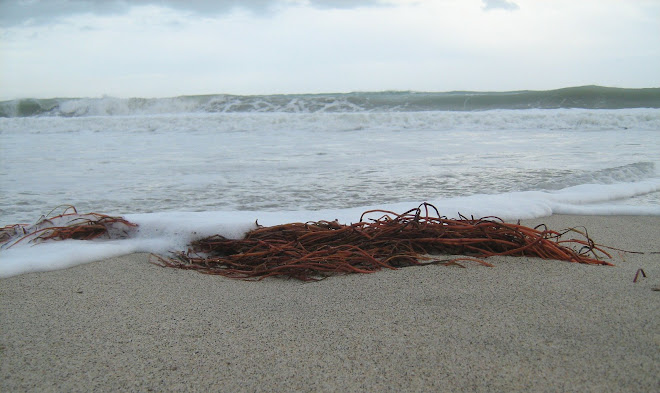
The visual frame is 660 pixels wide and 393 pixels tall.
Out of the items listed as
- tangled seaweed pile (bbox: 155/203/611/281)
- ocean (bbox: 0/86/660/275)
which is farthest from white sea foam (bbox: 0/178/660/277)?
tangled seaweed pile (bbox: 155/203/611/281)

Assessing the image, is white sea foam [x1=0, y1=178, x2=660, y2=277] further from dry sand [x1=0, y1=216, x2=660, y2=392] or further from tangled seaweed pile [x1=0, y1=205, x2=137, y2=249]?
dry sand [x1=0, y1=216, x2=660, y2=392]

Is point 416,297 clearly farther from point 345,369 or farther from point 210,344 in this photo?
point 210,344

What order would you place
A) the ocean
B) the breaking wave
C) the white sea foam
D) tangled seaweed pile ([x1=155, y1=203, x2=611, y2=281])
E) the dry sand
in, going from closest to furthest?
the dry sand
tangled seaweed pile ([x1=155, y1=203, x2=611, y2=281])
the white sea foam
the ocean
the breaking wave

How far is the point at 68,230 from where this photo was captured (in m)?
2.72

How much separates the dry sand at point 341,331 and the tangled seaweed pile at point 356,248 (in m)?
0.10

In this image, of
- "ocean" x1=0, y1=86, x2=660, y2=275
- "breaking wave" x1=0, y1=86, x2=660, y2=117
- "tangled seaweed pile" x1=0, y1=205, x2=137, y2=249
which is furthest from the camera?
"breaking wave" x1=0, y1=86, x2=660, y2=117

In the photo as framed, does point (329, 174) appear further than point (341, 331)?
Yes

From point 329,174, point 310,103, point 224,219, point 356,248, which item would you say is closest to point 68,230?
point 224,219

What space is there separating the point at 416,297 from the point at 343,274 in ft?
1.44

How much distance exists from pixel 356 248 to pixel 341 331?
78cm

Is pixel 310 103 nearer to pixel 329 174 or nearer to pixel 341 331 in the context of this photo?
pixel 329 174

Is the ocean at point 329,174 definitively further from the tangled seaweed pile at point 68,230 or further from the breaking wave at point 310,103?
the breaking wave at point 310,103

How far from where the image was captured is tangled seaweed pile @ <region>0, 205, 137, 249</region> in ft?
8.79

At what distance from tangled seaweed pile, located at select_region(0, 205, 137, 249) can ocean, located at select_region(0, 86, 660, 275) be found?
0.12m
